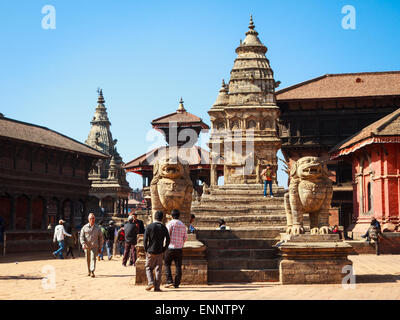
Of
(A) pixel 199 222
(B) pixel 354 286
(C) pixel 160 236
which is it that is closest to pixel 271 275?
(B) pixel 354 286

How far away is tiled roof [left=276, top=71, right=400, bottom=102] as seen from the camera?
3962 centimetres

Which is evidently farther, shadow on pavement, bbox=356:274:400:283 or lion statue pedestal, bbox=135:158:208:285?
shadow on pavement, bbox=356:274:400:283

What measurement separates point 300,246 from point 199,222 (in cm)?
1139

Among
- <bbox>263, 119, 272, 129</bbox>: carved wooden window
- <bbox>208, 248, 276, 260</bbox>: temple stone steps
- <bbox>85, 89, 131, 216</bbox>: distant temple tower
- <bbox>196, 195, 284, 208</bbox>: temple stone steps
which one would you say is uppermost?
<bbox>263, 119, 272, 129</bbox>: carved wooden window

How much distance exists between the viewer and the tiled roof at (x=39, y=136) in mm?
31069

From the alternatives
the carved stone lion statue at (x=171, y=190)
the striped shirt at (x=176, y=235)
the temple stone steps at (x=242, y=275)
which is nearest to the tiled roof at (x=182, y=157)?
the carved stone lion statue at (x=171, y=190)

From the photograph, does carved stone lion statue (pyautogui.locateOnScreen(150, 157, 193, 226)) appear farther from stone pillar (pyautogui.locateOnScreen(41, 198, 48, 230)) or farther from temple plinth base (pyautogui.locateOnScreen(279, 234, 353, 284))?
stone pillar (pyautogui.locateOnScreen(41, 198, 48, 230))

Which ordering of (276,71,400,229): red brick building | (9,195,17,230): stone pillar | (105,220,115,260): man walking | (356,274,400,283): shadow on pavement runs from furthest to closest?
(276,71,400,229): red brick building
(9,195,17,230): stone pillar
(105,220,115,260): man walking
(356,274,400,283): shadow on pavement

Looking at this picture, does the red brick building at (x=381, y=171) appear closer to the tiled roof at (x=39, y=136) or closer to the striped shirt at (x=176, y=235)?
the tiled roof at (x=39, y=136)

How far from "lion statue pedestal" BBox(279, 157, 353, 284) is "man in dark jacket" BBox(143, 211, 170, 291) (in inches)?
110

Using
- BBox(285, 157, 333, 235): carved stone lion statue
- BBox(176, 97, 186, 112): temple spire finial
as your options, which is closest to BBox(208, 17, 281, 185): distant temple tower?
BBox(176, 97, 186, 112): temple spire finial

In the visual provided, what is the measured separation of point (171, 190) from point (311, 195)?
328 cm

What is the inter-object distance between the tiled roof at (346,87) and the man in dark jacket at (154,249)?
2979 cm

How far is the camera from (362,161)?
106 ft
